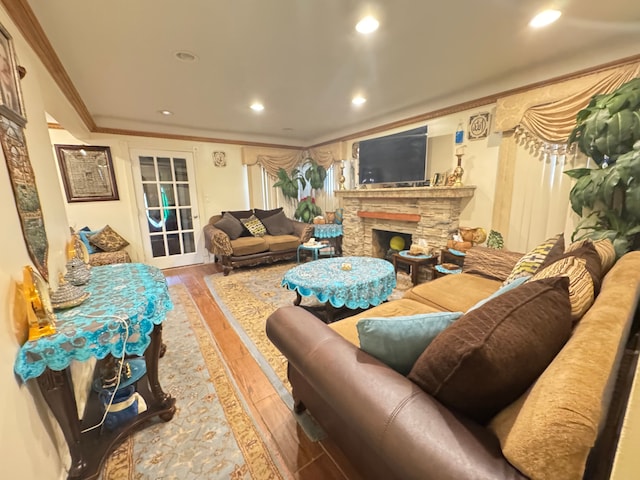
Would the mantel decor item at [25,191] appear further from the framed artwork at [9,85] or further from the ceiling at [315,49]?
the ceiling at [315,49]

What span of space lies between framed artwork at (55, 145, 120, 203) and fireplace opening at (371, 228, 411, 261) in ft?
13.5

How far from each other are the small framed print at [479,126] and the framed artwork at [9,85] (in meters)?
3.65

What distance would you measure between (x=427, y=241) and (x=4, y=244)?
3557 mm

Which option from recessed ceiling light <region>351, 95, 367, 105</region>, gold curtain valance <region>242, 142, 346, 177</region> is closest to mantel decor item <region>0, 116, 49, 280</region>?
recessed ceiling light <region>351, 95, 367, 105</region>

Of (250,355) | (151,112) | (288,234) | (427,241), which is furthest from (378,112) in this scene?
(250,355)

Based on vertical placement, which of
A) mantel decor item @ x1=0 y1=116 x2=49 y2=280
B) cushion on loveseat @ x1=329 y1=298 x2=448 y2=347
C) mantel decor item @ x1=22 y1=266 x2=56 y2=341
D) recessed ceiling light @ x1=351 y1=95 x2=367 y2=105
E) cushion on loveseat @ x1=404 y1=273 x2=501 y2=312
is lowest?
cushion on loveseat @ x1=329 y1=298 x2=448 y2=347

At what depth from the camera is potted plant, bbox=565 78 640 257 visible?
1.71 metres

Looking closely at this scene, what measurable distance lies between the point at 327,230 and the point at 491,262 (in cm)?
266

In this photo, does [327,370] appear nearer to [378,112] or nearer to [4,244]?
[4,244]

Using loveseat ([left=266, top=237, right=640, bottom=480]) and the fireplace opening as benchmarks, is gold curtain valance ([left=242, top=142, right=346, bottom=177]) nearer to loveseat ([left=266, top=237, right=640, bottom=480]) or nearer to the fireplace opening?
the fireplace opening

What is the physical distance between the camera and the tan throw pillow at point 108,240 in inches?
148

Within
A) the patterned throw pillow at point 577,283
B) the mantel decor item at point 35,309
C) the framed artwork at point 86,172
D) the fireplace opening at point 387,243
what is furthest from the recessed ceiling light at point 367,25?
the framed artwork at point 86,172

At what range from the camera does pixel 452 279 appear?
2225 mm

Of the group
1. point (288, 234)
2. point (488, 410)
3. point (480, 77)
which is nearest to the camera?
point (488, 410)
